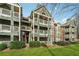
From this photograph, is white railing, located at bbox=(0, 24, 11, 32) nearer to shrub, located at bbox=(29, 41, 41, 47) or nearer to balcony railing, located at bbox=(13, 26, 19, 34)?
balcony railing, located at bbox=(13, 26, 19, 34)

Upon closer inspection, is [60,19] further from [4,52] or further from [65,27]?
[4,52]

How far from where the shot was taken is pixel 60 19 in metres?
6.56

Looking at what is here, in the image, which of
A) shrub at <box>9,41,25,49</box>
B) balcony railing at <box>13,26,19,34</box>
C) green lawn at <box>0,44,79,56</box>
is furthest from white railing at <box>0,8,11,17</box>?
green lawn at <box>0,44,79,56</box>

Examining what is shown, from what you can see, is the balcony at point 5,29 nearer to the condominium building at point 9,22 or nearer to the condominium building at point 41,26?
the condominium building at point 9,22

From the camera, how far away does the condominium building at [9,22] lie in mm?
6352

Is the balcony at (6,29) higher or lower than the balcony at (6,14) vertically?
lower

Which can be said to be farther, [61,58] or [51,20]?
[51,20]

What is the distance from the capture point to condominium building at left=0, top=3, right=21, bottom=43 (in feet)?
20.8

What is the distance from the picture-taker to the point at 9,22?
646 centimetres

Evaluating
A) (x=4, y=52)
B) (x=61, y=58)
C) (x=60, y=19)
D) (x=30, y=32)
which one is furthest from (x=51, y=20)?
(x=4, y=52)

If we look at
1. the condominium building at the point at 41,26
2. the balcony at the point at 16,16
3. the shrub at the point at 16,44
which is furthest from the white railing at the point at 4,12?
the shrub at the point at 16,44

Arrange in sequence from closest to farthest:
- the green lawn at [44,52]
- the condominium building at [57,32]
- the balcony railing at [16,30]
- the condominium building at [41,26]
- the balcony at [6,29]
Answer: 1. the green lawn at [44,52]
2. the balcony at [6,29]
3. the balcony railing at [16,30]
4. the condominium building at [41,26]
5. the condominium building at [57,32]

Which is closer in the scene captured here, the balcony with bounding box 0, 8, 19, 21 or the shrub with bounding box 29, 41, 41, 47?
the balcony with bounding box 0, 8, 19, 21

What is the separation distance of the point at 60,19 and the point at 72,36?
78cm
